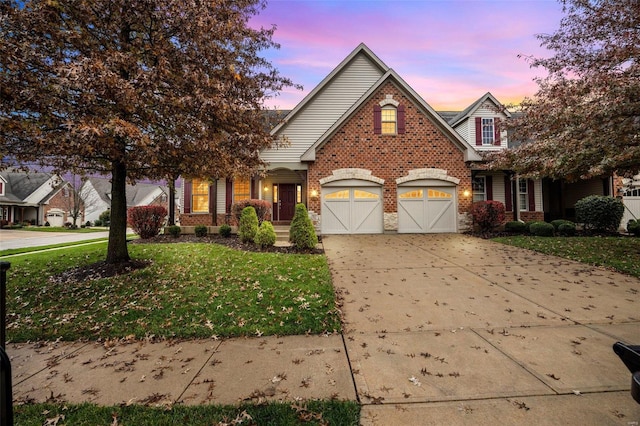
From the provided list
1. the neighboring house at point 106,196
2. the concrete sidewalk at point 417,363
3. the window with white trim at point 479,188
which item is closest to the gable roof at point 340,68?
the window with white trim at point 479,188

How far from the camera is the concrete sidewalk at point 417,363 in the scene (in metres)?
2.64

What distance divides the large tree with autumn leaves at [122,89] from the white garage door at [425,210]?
850cm

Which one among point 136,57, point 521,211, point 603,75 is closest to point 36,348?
point 136,57

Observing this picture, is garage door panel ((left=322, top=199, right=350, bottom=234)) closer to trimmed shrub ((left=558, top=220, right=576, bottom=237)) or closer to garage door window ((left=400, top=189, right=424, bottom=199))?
garage door window ((left=400, top=189, right=424, bottom=199))

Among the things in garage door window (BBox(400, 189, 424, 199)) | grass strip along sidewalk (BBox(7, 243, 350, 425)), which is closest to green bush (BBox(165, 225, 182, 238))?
grass strip along sidewalk (BBox(7, 243, 350, 425))

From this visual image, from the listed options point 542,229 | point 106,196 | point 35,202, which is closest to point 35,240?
point 542,229

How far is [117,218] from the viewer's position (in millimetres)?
7406

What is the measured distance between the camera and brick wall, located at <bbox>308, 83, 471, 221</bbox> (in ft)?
44.7

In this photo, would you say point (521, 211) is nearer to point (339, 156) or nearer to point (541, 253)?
point (541, 253)

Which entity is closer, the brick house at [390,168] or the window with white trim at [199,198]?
the brick house at [390,168]

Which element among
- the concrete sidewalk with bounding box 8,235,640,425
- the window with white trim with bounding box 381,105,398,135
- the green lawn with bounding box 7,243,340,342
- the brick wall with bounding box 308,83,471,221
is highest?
the window with white trim with bounding box 381,105,398,135

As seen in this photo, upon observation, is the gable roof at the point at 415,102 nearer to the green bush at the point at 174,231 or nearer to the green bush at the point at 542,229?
the green bush at the point at 542,229

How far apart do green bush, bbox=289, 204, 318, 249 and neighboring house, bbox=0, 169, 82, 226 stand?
3965 centimetres

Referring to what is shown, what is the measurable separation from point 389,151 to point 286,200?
258 inches
